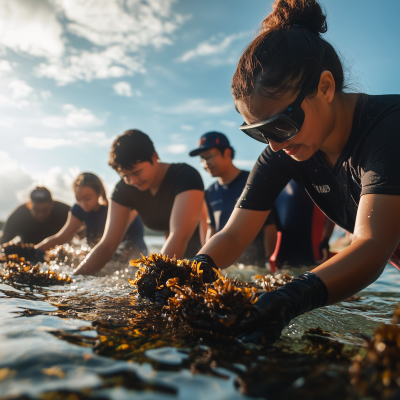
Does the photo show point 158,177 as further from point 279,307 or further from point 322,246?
point 279,307

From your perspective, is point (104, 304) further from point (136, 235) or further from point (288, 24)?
point (136, 235)

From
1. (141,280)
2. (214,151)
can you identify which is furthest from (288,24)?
(214,151)

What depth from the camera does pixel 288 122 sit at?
190cm

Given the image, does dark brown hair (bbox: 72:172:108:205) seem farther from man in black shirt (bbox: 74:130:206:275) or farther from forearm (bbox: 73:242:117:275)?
forearm (bbox: 73:242:117:275)

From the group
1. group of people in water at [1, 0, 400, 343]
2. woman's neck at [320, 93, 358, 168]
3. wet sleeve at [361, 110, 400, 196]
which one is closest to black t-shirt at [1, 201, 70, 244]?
group of people in water at [1, 0, 400, 343]

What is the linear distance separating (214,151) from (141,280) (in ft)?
13.1

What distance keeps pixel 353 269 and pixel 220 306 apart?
2.15 ft

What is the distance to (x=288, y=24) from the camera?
85.2 inches

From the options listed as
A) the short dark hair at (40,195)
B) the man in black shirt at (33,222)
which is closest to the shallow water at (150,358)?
the short dark hair at (40,195)

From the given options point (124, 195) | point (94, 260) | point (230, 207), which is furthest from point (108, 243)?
point (230, 207)

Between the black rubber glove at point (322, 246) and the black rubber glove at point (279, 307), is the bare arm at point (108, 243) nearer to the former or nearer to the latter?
the black rubber glove at point (279, 307)

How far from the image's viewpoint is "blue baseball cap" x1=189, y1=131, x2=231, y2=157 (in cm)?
600

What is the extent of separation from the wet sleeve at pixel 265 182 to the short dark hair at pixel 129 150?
1.74 m

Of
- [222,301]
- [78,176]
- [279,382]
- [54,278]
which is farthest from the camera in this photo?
[78,176]
